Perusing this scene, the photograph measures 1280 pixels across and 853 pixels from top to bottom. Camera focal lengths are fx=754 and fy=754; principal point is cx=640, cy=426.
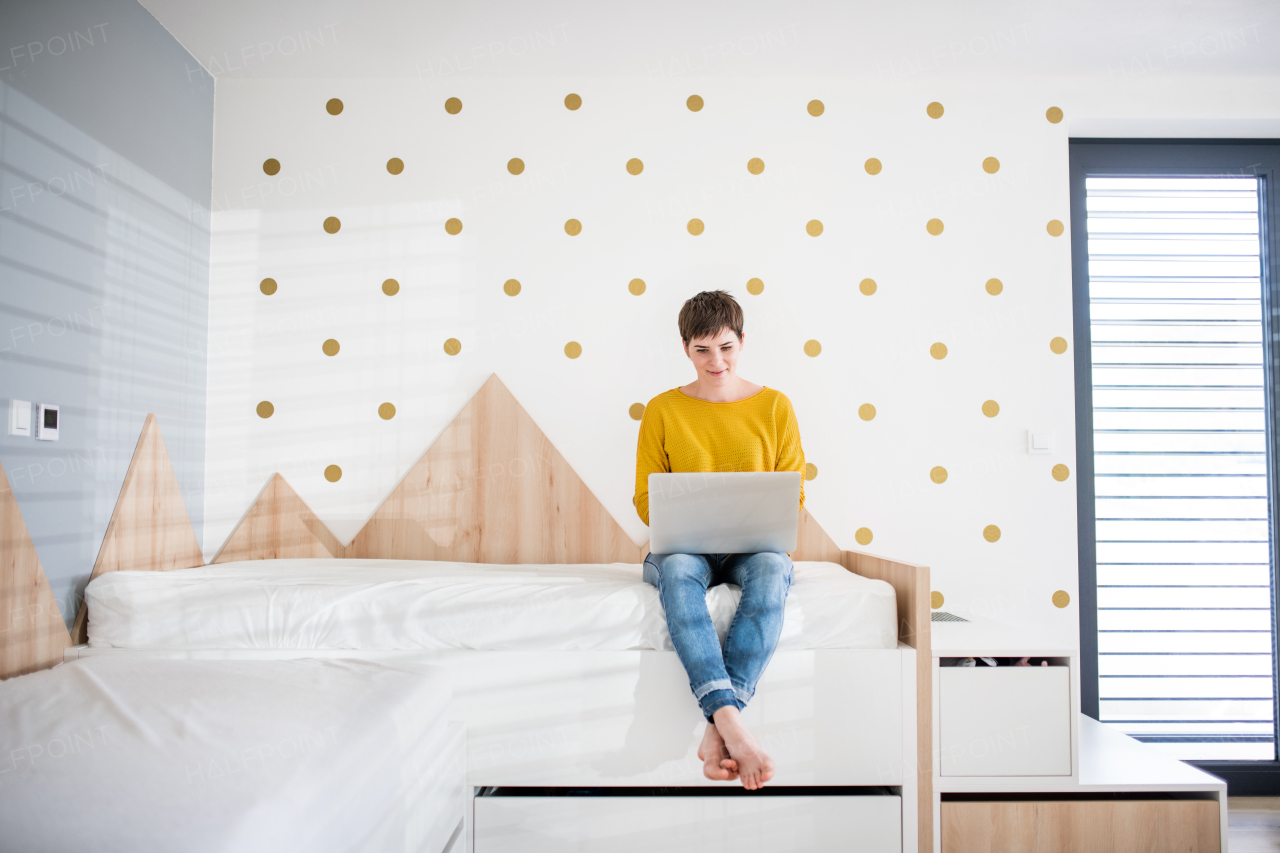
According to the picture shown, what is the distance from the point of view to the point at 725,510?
168cm

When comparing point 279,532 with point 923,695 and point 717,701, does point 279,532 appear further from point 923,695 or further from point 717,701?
point 923,695

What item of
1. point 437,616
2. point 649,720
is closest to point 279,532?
point 437,616

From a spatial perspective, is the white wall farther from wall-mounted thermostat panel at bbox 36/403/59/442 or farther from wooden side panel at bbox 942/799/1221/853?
wooden side panel at bbox 942/799/1221/853

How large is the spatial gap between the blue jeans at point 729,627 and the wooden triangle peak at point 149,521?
1.48m

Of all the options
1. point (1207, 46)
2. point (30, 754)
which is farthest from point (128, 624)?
point (1207, 46)

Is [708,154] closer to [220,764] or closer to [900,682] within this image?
[900,682]

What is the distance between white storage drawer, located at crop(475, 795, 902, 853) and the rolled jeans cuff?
0.27 meters

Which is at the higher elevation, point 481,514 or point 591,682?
point 481,514

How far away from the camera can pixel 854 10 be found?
2172 mm

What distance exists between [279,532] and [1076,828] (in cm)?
237

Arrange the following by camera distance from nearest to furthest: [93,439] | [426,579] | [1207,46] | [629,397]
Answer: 1. [426,579]
2. [93,439]
3. [1207,46]
4. [629,397]

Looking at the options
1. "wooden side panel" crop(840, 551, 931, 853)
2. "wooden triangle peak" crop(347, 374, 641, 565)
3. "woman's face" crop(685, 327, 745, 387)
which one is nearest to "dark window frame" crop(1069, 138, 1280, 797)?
"wooden side panel" crop(840, 551, 931, 853)

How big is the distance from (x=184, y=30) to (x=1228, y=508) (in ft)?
12.0

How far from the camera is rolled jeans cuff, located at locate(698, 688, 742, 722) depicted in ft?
5.04
